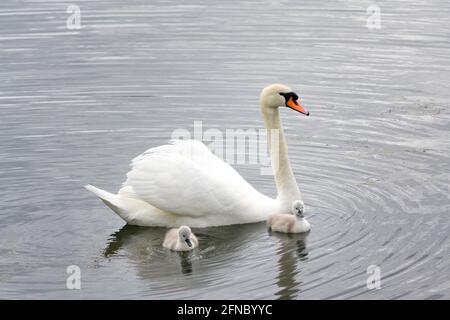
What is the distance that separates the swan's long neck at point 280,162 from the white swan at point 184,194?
0.16 metres

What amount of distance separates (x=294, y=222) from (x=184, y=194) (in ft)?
4.18

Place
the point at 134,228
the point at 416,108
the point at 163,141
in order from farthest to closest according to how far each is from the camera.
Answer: the point at 416,108
the point at 163,141
the point at 134,228

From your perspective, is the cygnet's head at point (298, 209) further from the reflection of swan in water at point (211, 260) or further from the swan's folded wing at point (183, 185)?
the swan's folded wing at point (183, 185)

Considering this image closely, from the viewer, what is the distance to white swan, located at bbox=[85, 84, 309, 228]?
11781 millimetres

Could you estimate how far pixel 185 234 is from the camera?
35.8ft

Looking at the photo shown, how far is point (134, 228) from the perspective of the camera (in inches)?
470

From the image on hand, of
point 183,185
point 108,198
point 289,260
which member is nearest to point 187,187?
point 183,185

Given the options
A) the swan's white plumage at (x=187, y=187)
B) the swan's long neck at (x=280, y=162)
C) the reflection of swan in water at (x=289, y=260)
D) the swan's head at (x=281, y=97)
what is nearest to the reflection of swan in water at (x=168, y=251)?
the swan's white plumage at (x=187, y=187)

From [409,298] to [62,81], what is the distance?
10137mm

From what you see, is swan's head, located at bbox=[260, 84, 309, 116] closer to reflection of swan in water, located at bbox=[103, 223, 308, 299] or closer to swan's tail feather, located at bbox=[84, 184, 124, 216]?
reflection of swan in water, located at bbox=[103, 223, 308, 299]

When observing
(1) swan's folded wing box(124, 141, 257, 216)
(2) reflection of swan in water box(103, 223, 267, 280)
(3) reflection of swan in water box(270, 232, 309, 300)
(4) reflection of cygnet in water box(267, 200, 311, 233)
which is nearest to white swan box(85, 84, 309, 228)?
(1) swan's folded wing box(124, 141, 257, 216)

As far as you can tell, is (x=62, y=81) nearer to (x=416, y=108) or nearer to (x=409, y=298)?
(x=416, y=108)
